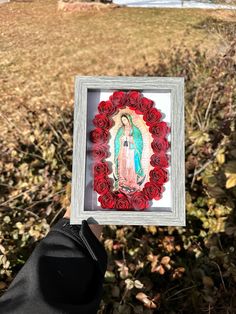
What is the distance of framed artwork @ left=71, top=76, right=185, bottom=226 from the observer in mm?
1319

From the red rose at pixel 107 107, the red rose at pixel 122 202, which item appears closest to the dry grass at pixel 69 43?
the red rose at pixel 107 107

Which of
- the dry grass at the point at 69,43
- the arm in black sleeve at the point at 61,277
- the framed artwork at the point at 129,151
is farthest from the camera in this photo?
the dry grass at the point at 69,43

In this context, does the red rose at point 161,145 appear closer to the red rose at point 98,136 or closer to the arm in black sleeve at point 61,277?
the red rose at point 98,136

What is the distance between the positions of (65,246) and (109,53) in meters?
2.20

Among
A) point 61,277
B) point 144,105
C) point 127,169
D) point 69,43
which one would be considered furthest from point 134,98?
point 69,43

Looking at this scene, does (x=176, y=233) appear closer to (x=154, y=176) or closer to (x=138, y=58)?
(x=154, y=176)

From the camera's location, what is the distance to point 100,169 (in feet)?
4.38

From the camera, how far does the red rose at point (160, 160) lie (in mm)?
1346

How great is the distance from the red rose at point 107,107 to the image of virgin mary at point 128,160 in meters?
0.07

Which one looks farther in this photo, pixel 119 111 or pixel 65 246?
pixel 119 111

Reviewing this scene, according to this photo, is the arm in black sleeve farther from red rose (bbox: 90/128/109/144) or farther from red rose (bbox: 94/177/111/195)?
red rose (bbox: 90/128/109/144)

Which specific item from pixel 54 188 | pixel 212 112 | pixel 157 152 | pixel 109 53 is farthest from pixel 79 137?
pixel 109 53

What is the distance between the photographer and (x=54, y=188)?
229cm

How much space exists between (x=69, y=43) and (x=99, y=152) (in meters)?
1.87
